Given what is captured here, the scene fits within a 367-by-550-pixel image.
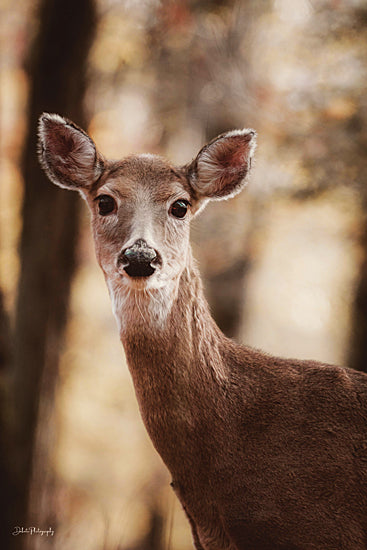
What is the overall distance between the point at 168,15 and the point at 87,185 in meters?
6.79

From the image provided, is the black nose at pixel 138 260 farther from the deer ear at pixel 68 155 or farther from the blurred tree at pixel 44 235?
the blurred tree at pixel 44 235

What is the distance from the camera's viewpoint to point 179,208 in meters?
3.51

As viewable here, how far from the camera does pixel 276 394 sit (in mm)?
3236

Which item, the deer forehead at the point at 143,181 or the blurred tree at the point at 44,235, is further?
the blurred tree at the point at 44,235

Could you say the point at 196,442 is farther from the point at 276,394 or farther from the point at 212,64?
the point at 212,64

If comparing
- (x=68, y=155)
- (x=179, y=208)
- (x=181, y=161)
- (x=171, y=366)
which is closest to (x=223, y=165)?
(x=179, y=208)

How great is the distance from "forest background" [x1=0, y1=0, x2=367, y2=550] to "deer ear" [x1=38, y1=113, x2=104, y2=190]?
1.79m

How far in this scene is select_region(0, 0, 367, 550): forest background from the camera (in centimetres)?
648

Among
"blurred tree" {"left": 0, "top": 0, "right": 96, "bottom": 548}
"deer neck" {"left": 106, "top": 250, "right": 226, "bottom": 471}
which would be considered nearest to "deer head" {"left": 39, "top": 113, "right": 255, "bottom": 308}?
"deer neck" {"left": 106, "top": 250, "right": 226, "bottom": 471}

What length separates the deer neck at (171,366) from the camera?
3.11 meters

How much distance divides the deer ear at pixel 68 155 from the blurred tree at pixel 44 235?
116 inches

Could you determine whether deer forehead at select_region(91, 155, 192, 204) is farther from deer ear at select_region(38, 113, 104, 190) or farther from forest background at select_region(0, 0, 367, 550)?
forest background at select_region(0, 0, 367, 550)
